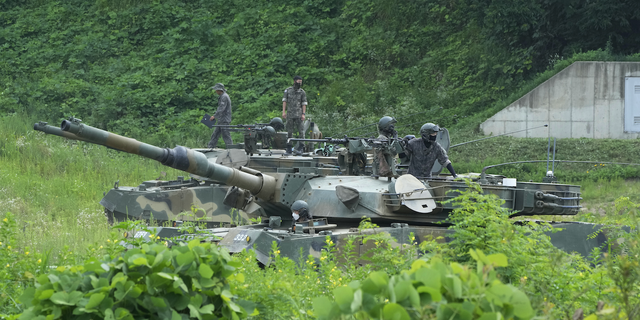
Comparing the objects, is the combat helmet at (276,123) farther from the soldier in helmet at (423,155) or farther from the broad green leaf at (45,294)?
the broad green leaf at (45,294)

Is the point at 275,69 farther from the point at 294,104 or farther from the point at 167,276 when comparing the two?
the point at 167,276

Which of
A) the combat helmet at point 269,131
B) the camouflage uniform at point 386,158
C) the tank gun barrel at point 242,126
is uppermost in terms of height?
the tank gun barrel at point 242,126

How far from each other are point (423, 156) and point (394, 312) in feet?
23.2

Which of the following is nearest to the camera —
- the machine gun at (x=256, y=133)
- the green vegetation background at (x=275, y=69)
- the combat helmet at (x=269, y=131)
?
the machine gun at (x=256, y=133)

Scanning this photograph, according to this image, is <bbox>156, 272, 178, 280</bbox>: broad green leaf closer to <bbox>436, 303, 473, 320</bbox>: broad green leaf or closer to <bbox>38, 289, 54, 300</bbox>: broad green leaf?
<bbox>38, 289, 54, 300</bbox>: broad green leaf

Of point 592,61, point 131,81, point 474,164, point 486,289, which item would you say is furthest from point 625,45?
point 486,289

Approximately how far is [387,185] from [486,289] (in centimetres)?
604

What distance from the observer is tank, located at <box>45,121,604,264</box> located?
27.7ft

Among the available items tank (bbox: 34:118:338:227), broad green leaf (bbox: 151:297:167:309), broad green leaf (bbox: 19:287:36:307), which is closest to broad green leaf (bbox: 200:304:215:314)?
broad green leaf (bbox: 151:297:167:309)

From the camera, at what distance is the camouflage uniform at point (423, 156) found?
10.4 meters

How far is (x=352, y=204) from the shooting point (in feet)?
30.2

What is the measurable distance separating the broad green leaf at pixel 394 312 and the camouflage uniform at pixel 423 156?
22.9 ft

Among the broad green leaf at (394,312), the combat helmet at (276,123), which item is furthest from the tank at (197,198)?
the broad green leaf at (394,312)

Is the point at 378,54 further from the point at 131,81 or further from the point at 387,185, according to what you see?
the point at 387,185
